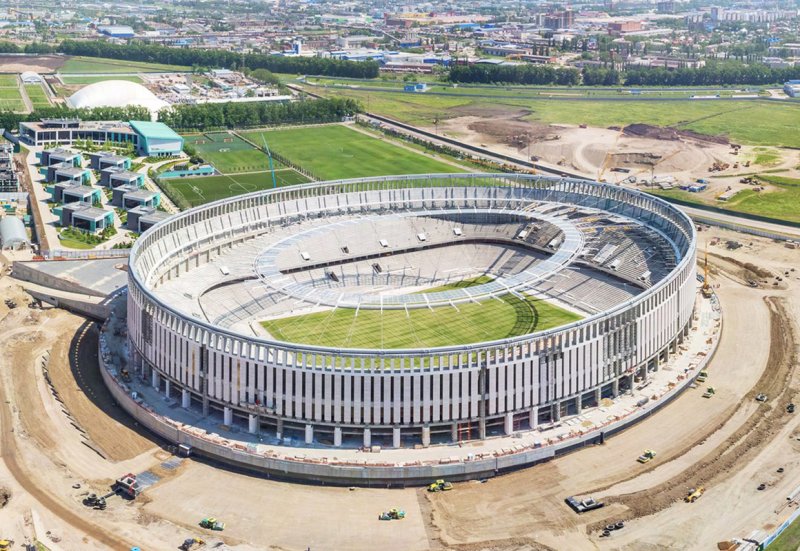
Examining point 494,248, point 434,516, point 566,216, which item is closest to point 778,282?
point 566,216

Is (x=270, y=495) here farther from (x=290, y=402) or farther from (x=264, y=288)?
(x=264, y=288)

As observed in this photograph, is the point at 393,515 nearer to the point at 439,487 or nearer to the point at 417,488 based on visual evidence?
the point at 417,488

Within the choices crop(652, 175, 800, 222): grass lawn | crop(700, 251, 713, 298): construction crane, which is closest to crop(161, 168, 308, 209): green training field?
crop(652, 175, 800, 222): grass lawn

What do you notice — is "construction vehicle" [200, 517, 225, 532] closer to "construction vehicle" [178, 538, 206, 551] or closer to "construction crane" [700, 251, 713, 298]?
"construction vehicle" [178, 538, 206, 551]

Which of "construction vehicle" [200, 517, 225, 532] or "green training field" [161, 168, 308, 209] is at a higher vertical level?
"green training field" [161, 168, 308, 209]

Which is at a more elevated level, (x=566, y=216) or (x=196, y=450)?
(x=566, y=216)

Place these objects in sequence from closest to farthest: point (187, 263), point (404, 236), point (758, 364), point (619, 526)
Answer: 1. point (619, 526)
2. point (758, 364)
3. point (187, 263)
4. point (404, 236)

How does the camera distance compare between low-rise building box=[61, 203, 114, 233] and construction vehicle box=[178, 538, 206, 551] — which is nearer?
construction vehicle box=[178, 538, 206, 551]

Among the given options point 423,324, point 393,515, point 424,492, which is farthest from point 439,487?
point 423,324
